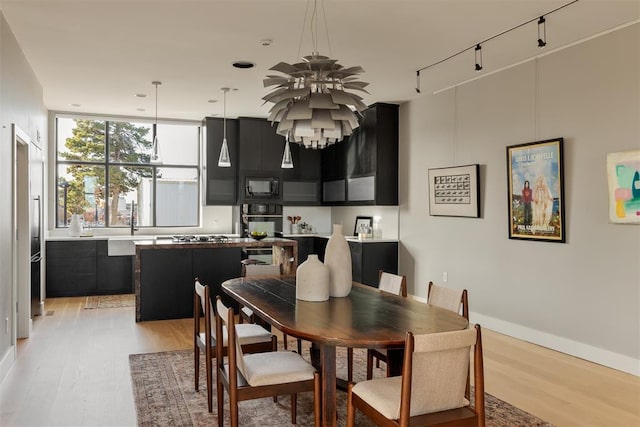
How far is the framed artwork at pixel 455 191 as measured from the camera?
18.6 ft

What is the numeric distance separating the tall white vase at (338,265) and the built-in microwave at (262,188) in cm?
511

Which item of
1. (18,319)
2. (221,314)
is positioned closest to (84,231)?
(18,319)

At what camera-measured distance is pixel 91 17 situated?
3842mm

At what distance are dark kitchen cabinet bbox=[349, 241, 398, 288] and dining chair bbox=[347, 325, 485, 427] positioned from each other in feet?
15.5

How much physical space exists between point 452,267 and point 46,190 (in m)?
5.99

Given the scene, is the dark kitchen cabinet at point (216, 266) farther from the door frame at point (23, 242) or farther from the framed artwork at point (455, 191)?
the framed artwork at point (455, 191)

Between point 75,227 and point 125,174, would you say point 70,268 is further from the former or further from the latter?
point 125,174

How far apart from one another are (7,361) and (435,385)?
3.51 metres

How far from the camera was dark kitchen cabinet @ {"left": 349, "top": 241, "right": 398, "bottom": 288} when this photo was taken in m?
6.98

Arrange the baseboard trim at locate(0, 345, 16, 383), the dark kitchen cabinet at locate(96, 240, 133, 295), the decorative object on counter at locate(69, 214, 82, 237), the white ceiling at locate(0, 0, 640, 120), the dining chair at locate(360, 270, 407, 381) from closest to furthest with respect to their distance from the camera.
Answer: the dining chair at locate(360, 270, 407, 381) → the white ceiling at locate(0, 0, 640, 120) → the baseboard trim at locate(0, 345, 16, 383) → the dark kitchen cabinet at locate(96, 240, 133, 295) → the decorative object on counter at locate(69, 214, 82, 237)

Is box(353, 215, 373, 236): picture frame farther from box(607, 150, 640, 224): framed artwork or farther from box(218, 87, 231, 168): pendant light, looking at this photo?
box(607, 150, 640, 224): framed artwork

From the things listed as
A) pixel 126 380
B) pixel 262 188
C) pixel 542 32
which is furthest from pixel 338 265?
pixel 262 188

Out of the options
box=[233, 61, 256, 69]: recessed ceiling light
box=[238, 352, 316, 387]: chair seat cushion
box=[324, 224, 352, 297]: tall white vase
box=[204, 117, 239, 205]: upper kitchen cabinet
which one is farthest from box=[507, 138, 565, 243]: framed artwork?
box=[204, 117, 239, 205]: upper kitchen cabinet

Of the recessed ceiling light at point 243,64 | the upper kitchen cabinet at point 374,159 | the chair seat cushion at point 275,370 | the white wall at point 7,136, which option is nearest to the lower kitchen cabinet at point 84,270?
the white wall at point 7,136
